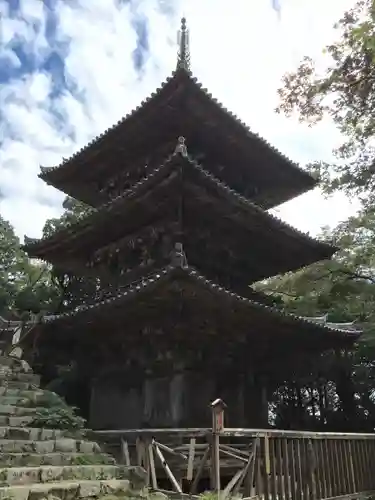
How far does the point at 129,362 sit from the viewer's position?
10773 millimetres

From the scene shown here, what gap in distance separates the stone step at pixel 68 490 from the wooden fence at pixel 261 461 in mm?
965

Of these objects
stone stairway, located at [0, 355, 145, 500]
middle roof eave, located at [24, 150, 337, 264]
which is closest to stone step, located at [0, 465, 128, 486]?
stone stairway, located at [0, 355, 145, 500]

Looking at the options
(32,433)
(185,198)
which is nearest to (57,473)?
(32,433)

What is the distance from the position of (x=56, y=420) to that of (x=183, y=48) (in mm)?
10123

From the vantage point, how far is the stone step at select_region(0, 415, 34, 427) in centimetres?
690

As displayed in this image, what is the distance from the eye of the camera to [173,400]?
9.97 m

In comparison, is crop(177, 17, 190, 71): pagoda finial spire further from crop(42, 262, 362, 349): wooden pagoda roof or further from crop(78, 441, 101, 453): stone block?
crop(78, 441, 101, 453): stone block

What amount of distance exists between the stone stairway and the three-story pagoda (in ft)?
8.29

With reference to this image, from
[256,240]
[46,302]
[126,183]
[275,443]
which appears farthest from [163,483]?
[46,302]

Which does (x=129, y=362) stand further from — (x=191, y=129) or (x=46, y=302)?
(x=46, y=302)

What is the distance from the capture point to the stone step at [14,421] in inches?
272

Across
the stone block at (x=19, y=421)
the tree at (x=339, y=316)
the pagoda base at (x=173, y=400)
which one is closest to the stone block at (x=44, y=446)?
the stone block at (x=19, y=421)

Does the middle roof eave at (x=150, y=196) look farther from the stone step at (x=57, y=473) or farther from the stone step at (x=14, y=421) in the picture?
the stone step at (x=57, y=473)

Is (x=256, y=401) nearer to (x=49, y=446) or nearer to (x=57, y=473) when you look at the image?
(x=49, y=446)
